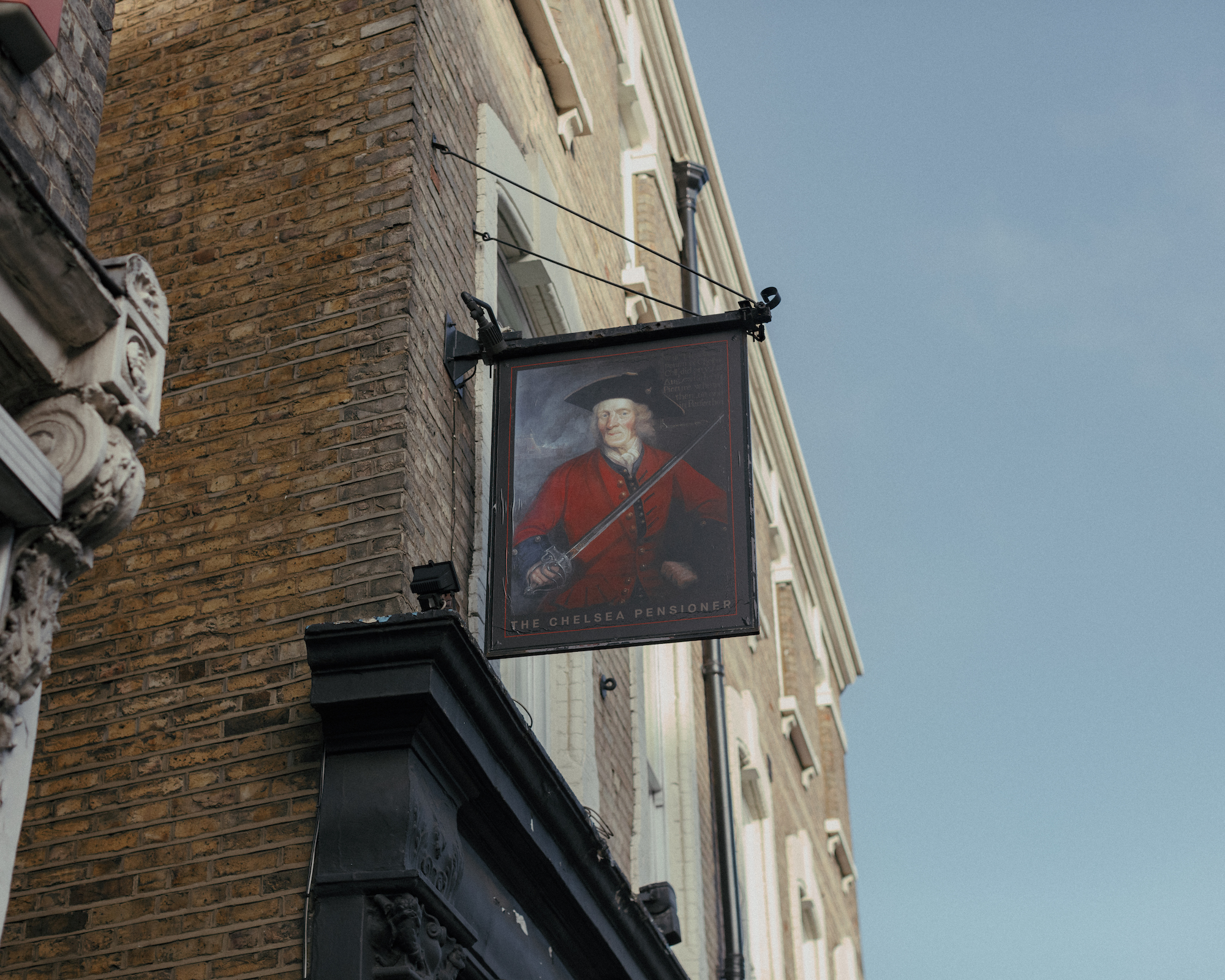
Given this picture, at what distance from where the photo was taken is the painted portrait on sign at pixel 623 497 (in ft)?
23.2

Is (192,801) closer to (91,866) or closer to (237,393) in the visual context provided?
(91,866)

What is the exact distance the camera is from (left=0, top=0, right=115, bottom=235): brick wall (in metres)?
4.61

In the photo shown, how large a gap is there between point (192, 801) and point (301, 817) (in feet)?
1.74

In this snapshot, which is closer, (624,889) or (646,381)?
(646,381)

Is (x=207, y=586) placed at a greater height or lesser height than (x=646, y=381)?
lesser

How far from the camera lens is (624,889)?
26.9 ft

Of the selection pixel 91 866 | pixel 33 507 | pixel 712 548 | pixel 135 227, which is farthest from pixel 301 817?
pixel 135 227

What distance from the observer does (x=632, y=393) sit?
7.62 meters

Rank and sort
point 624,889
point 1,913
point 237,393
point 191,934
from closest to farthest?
point 1,913 < point 191,934 < point 237,393 < point 624,889

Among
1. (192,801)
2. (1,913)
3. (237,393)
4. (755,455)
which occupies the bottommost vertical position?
(1,913)

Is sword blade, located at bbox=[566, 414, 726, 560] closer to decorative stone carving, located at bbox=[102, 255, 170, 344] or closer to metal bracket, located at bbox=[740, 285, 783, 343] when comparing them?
metal bracket, located at bbox=[740, 285, 783, 343]

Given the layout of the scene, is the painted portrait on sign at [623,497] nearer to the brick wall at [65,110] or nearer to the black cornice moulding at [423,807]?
the black cornice moulding at [423,807]

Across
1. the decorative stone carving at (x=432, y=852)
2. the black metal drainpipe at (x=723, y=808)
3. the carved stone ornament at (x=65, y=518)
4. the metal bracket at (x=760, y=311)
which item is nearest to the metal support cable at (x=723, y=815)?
the black metal drainpipe at (x=723, y=808)

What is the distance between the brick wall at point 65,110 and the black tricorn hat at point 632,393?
290cm
